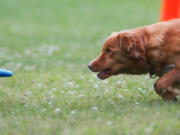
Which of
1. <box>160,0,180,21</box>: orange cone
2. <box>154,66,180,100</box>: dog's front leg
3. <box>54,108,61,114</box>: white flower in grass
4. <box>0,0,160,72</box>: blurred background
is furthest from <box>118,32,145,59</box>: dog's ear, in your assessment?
<box>160,0,180,21</box>: orange cone

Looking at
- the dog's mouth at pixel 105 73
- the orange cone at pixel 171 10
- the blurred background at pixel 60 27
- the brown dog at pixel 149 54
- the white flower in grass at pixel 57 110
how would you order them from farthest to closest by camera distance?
the blurred background at pixel 60 27, the orange cone at pixel 171 10, the dog's mouth at pixel 105 73, the brown dog at pixel 149 54, the white flower in grass at pixel 57 110

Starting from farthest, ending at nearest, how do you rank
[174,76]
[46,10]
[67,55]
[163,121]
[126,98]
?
[46,10] → [67,55] → [126,98] → [174,76] → [163,121]

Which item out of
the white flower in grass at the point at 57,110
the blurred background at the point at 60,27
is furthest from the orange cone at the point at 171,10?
the white flower in grass at the point at 57,110

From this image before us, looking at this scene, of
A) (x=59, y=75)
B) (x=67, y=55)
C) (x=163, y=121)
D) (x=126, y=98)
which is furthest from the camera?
(x=67, y=55)

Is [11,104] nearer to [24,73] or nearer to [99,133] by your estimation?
[99,133]

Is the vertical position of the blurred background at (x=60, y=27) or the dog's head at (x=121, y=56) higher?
the dog's head at (x=121, y=56)

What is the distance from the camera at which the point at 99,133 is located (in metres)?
4.45

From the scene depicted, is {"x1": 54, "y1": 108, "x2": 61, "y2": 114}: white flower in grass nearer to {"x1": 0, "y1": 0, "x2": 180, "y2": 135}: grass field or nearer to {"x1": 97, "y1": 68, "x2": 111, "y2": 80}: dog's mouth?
{"x1": 0, "y1": 0, "x2": 180, "y2": 135}: grass field

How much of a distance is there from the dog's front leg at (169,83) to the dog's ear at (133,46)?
417 millimetres

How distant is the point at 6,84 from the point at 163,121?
3792 millimetres

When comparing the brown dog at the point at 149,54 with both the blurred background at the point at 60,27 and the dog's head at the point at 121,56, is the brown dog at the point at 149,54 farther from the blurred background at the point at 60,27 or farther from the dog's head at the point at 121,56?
the blurred background at the point at 60,27

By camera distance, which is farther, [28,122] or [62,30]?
[62,30]

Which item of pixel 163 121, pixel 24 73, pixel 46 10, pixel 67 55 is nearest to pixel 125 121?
pixel 163 121

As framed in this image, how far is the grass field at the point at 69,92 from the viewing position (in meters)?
4.77
